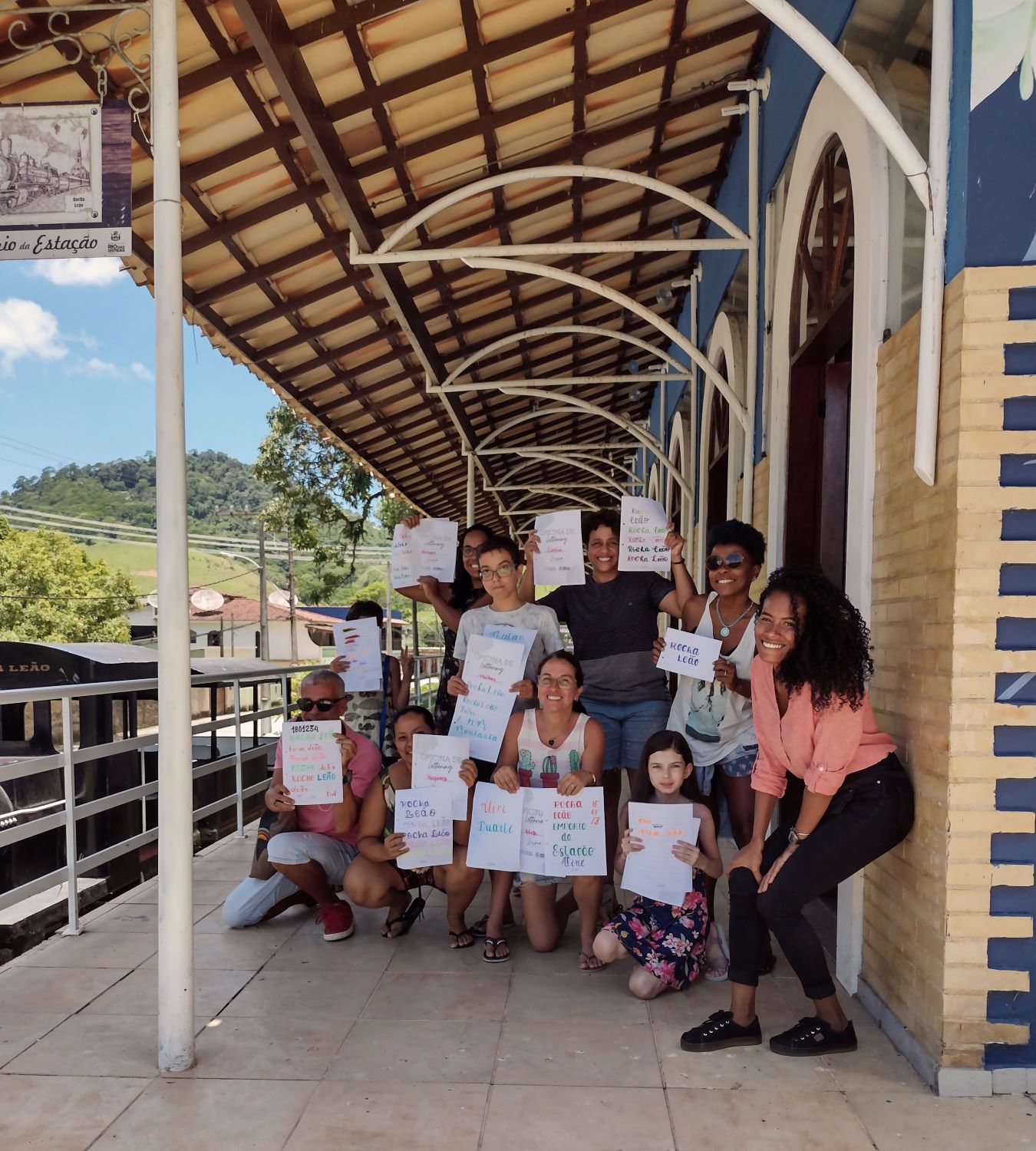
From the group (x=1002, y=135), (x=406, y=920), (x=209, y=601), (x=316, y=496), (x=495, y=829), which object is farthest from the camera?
(x=209, y=601)

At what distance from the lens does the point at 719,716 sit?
4254 millimetres

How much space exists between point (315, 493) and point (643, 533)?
29.4m

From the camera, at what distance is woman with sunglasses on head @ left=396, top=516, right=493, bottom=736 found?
525 centimetres

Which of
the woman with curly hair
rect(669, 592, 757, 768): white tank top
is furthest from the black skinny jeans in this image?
rect(669, 592, 757, 768): white tank top

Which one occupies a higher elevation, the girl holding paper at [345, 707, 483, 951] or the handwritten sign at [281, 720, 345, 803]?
the handwritten sign at [281, 720, 345, 803]

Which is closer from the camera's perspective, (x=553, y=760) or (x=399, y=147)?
(x=553, y=760)

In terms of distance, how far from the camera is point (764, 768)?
11.3 ft

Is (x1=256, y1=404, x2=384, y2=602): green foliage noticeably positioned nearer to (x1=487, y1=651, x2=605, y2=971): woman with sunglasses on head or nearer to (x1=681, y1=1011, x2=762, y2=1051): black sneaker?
(x1=487, y1=651, x2=605, y2=971): woman with sunglasses on head

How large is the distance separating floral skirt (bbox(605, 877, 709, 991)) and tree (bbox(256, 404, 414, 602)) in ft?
85.0

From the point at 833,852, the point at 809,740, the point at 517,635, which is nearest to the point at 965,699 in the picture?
the point at 809,740

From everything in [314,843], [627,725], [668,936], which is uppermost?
[627,725]

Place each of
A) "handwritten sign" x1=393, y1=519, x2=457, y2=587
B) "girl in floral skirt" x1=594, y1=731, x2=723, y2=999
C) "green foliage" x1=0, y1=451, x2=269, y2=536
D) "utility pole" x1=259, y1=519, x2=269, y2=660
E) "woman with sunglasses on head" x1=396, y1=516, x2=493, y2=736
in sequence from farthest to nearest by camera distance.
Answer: "green foliage" x1=0, y1=451, x2=269, y2=536 < "utility pole" x1=259, y1=519, x2=269, y2=660 < "handwritten sign" x1=393, y1=519, x2=457, y2=587 < "woman with sunglasses on head" x1=396, y1=516, x2=493, y2=736 < "girl in floral skirt" x1=594, y1=731, x2=723, y2=999

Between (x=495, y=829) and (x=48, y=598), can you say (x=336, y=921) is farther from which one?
(x=48, y=598)

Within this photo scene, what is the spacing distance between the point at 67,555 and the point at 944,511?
1900 inches
